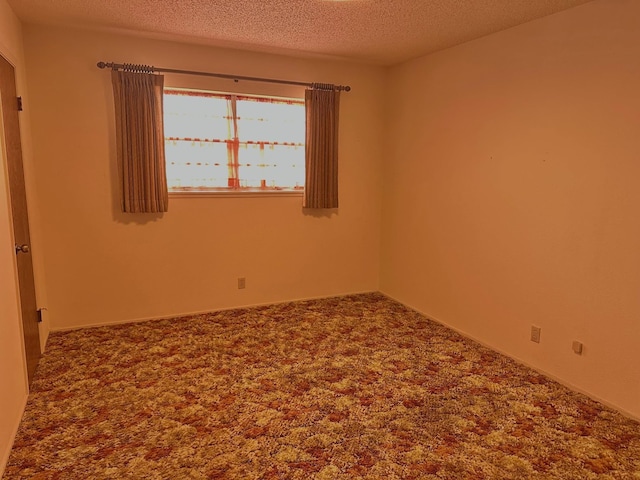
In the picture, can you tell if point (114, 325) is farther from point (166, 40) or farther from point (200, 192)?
point (166, 40)

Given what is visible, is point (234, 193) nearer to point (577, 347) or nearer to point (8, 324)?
point (8, 324)

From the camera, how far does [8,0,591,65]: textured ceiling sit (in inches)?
114

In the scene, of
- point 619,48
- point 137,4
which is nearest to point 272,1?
point 137,4

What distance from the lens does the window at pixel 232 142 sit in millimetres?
4062

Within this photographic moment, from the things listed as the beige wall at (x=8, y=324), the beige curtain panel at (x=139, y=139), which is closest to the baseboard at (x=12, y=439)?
the beige wall at (x=8, y=324)

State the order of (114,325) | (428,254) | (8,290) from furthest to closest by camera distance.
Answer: (428,254) < (114,325) < (8,290)

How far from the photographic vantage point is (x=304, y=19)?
3201 millimetres

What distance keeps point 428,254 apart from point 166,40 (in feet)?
10.4

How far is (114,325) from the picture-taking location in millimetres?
3965

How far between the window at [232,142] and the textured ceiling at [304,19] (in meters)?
0.57

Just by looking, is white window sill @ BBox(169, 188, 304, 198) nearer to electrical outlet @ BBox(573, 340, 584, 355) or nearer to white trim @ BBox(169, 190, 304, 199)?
white trim @ BBox(169, 190, 304, 199)

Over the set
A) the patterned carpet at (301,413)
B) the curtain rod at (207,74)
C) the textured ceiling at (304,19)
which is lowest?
the patterned carpet at (301,413)

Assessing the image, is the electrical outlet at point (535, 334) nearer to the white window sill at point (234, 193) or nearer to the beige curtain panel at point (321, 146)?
the beige curtain panel at point (321, 146)

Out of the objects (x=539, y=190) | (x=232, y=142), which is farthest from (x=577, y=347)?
(x=232, y=142)
